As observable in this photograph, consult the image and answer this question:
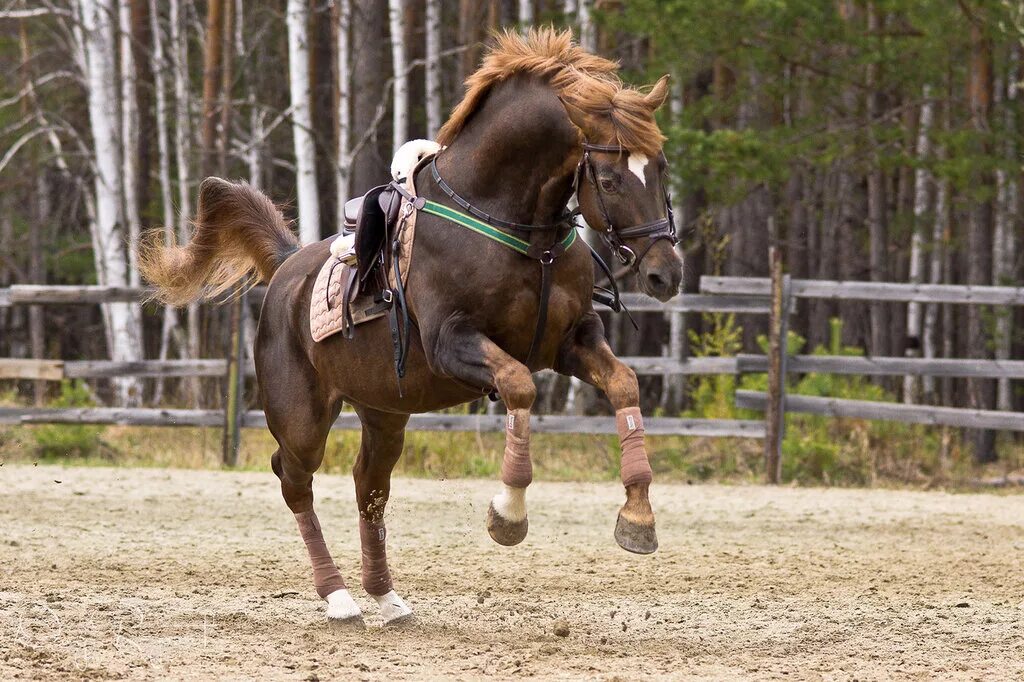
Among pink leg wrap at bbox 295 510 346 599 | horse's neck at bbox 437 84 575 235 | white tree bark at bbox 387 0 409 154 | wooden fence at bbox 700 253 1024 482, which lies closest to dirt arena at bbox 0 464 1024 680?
pink leg wrap at bbox 295 510 346 599

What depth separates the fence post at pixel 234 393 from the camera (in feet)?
40.5

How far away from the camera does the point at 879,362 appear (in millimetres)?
11625

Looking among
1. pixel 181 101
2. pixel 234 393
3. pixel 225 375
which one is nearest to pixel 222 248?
pixel 234 393

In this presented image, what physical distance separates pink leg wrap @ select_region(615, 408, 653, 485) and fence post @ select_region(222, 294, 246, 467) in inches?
316

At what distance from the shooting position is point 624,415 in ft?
16.0

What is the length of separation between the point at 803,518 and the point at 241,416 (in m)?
5.55

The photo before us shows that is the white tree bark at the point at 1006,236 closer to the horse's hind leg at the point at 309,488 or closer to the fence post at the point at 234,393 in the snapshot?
the fence post at the point at 234,393

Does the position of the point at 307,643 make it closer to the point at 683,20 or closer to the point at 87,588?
the point at 87,588

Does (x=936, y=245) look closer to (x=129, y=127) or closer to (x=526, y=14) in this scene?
(x=526, y=14)

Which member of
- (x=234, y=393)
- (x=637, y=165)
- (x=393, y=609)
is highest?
(x=637, y=165)

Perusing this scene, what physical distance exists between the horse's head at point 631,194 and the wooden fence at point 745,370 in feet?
22.9

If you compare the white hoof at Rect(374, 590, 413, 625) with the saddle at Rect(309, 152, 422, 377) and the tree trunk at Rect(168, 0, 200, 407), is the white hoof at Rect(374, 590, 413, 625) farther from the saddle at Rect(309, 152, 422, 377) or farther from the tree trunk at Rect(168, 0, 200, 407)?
the tree trunk at Rect(168, 0, 200, 407)

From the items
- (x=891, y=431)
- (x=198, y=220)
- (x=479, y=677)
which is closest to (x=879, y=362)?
(x=891, y=431)

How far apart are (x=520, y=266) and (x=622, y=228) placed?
50cm
